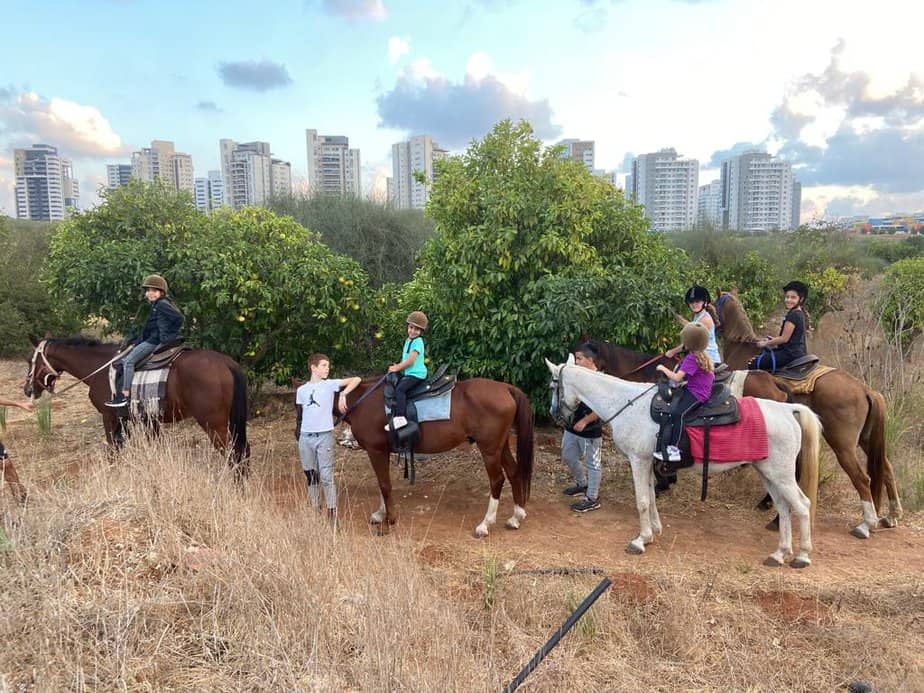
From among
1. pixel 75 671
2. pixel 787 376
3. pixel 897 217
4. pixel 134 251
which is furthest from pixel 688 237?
pixel 897 217

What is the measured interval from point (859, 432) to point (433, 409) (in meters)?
4.40

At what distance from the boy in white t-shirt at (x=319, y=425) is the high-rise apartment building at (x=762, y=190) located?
6445 cm

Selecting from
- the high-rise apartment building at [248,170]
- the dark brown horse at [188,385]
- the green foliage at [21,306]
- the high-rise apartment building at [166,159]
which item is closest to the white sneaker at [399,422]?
the dark brown horse at [188,385]

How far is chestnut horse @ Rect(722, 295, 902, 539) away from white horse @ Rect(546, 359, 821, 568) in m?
0.95

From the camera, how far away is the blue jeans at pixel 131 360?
7188 mm

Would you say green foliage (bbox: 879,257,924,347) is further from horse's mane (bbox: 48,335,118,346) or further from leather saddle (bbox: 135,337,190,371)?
horse's mane (bbox: 48,335,118,346)

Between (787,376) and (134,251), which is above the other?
(134,251)

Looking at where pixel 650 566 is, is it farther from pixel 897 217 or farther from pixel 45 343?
pixel 897 217

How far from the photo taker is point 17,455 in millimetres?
8672

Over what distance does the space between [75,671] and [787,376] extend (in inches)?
263

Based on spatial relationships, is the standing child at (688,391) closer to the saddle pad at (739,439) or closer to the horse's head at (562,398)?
the saddle pad at (739,439)

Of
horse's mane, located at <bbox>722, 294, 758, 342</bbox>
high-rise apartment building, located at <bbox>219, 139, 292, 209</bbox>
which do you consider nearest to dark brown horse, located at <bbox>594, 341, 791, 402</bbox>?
horse's mane, located at <bbox>722, 294, 758, 342</bbox>

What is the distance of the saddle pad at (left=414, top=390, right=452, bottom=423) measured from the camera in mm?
6207

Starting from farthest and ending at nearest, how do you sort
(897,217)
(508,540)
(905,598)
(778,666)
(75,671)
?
1. (897,217)
2. (508,540)
3. (905,598)
4. (778,666)
5. (75,671)
